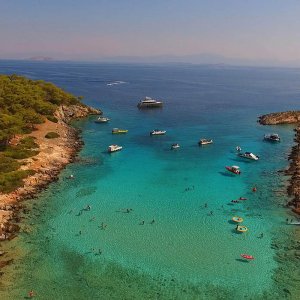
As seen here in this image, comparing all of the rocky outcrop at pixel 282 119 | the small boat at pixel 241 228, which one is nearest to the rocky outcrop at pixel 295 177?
the small boat at pixel 241 228

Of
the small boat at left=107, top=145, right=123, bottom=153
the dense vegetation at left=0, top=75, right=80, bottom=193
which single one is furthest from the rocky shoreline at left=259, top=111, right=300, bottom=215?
the dense vegetation at left=0, top=75, right=80, bottom=193

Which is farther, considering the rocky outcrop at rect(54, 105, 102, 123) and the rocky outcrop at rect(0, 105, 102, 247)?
the rocky outcrop at rect(54, 105, 102, 123)

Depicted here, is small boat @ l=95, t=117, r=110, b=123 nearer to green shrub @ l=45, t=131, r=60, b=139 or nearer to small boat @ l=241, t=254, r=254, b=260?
green shrub @ l=45, t=131, r=60, b=139

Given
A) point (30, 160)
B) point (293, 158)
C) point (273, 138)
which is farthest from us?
point (273, 138)

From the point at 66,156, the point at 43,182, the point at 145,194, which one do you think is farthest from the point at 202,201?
the point at 66,156

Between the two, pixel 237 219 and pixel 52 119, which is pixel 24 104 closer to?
pixel 52 119

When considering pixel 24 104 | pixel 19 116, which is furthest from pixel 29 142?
pixel 24 104
